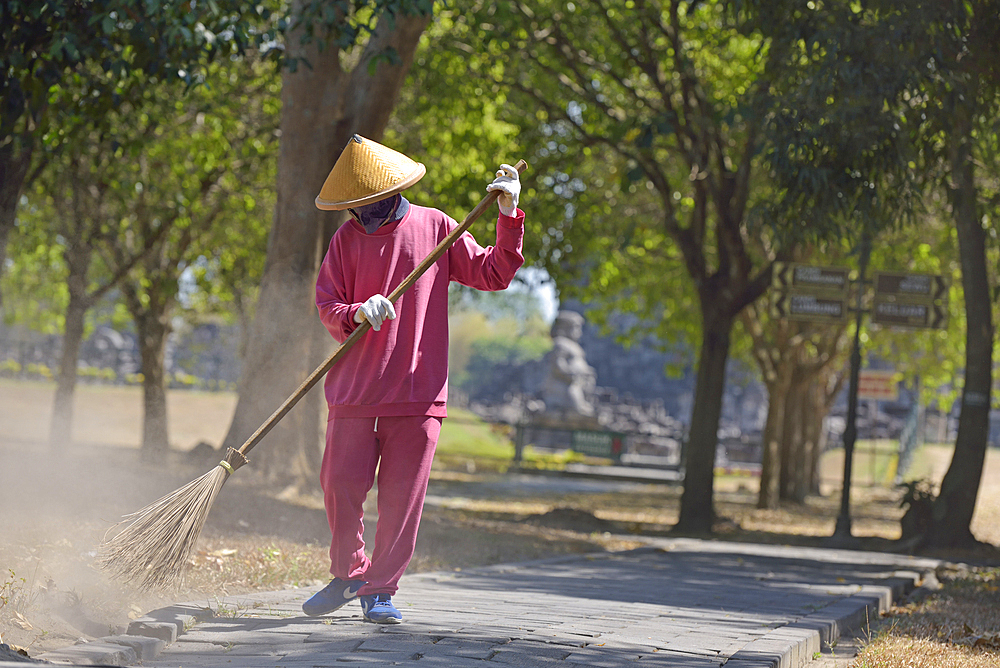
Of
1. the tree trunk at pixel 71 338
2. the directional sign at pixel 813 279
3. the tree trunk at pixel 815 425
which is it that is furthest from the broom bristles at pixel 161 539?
the tree trunk at pixel 815 425

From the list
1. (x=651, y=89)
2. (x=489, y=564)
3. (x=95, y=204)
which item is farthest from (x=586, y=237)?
(x=489, y=564)

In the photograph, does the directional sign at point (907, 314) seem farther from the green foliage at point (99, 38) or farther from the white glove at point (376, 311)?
the white glove at point (376, 311)

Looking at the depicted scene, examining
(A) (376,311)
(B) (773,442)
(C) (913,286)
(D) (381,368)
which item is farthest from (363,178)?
(B) (773,442)

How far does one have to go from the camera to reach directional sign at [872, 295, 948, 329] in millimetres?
12195

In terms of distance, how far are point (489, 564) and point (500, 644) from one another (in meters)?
3.31

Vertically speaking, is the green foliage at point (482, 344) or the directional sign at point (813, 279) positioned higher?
the green foliage at point (482, 344)

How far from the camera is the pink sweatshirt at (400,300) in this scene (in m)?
4.38

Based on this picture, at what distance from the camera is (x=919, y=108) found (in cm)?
862

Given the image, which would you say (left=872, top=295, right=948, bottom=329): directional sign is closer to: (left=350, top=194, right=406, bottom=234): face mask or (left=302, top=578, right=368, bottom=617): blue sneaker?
(left=350, top=194, right=406, bottom=234): face mask

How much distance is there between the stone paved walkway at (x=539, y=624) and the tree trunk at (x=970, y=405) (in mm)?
4391

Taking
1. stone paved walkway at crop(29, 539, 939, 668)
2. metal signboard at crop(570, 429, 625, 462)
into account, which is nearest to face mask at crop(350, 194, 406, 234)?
stone paved walkway at crop(29, 539, 939, 668)

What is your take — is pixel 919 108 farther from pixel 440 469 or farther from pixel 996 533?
pixel 440 469

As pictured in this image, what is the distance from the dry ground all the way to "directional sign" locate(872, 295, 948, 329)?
2.64 metres

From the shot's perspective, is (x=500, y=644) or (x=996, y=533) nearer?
(x=500, y=644)
